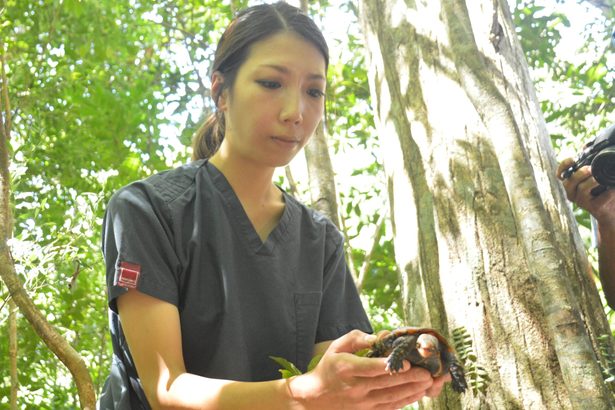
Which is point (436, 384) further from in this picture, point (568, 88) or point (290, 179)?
point (568, 88)

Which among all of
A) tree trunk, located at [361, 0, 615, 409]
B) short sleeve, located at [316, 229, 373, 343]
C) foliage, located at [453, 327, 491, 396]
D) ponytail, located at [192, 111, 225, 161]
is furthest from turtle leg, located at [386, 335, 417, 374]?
ponytail, located at [192, 111, 225, 161]

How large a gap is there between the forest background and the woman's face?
1646 mm

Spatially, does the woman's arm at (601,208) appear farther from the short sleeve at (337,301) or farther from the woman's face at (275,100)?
the woman's face at (275,100)

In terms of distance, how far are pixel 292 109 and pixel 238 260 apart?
1.12 ft

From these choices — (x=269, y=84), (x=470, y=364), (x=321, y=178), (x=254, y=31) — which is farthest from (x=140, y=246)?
(x=321, y=178)

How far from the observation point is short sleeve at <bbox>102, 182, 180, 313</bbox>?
4.53 ft

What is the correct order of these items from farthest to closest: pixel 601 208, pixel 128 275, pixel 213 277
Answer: pixel 601 208
pixel 213 277
pixel 128 275

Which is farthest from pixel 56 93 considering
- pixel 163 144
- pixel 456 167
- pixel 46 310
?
pixel 456 167

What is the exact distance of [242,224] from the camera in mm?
1624

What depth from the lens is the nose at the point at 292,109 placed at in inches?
61.3

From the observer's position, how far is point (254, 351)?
1526mm

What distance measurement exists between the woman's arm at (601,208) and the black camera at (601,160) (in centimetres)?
2

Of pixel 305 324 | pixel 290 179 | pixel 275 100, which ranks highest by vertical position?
pixel 290 179

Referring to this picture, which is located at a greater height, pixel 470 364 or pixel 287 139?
pixel 287 139
